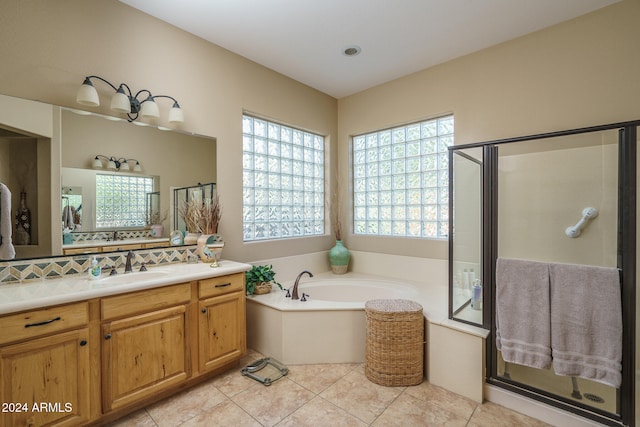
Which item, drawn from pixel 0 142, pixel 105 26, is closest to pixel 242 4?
pixel 105 26

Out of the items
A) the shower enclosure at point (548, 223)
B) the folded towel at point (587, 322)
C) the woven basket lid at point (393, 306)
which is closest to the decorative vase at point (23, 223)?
the woven basket lid at point (393, 306)

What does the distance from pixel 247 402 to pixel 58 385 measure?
3.34 feet

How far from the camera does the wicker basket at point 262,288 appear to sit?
2.72 meters

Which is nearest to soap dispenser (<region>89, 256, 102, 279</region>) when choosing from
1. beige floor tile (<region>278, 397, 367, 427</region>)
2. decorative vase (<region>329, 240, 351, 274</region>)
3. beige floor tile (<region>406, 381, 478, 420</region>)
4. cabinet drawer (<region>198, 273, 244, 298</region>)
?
cabinet drawer (<region>198, 273, 244, 298</region>)

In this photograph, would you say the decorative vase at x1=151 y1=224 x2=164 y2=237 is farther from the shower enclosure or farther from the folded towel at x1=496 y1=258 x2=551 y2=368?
the folded towel at x1=496 y1=258 x2=551 y2=368

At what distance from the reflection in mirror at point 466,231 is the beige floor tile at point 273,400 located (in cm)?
125

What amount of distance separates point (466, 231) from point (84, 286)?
2.44m

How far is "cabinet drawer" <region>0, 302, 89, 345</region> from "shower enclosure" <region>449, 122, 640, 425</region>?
7.56ft

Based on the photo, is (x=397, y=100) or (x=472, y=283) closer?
(x=472, y=283)

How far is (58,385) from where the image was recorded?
1461 mm

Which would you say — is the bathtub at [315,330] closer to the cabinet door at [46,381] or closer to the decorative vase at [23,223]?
the cabinet door at [46,381]

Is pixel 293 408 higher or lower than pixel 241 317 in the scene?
lower

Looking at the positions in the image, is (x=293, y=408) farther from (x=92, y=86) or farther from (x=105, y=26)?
(x=105, y=26)

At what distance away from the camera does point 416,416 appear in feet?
5.88
